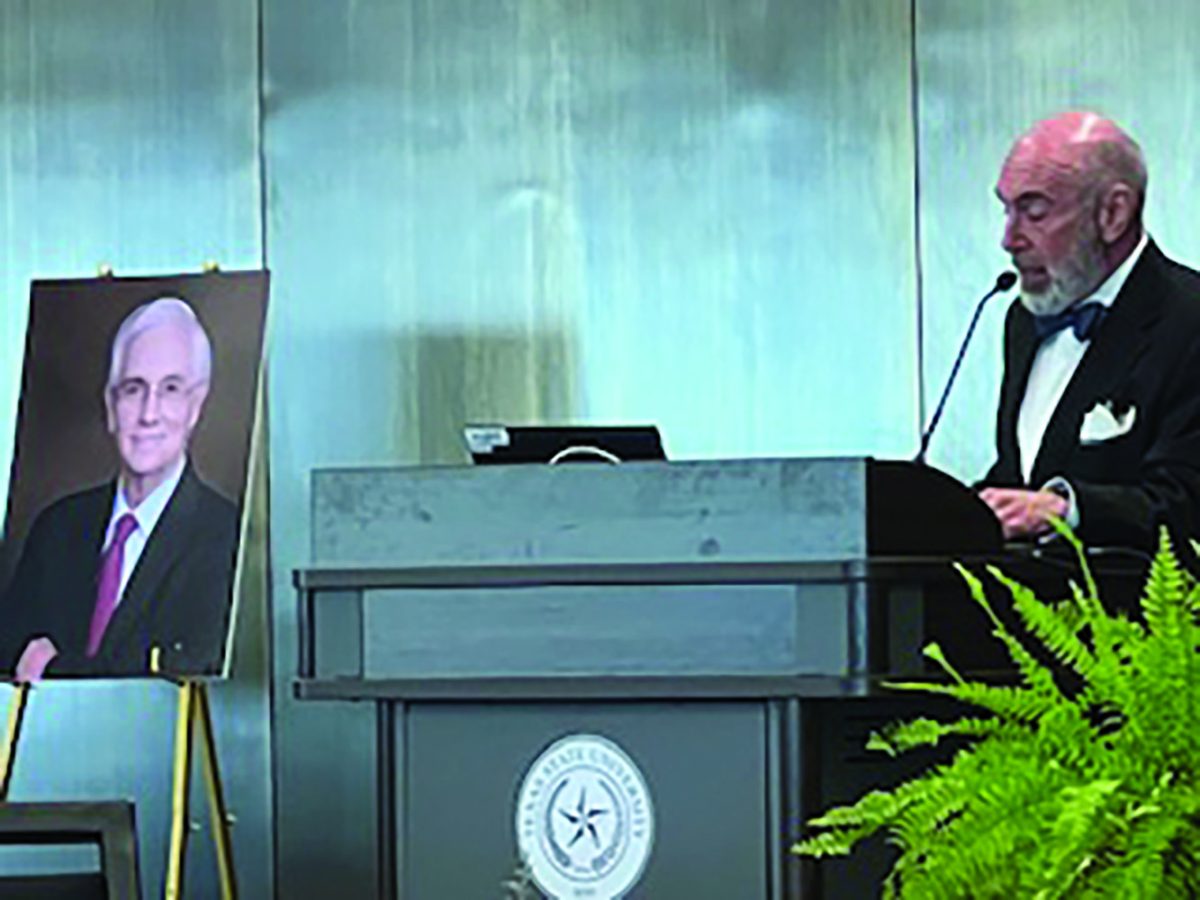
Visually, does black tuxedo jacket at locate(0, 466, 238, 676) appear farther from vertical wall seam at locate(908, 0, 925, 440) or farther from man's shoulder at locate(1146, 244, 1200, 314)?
man's shoulder at locate(1146, 244, 1200, 314)

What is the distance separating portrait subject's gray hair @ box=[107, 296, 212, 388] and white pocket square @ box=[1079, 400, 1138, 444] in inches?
76.6

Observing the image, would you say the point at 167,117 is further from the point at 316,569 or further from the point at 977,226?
the point at 316,569

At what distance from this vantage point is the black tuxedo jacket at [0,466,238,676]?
200 inches

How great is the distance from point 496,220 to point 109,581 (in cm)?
115

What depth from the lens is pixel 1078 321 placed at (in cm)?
400

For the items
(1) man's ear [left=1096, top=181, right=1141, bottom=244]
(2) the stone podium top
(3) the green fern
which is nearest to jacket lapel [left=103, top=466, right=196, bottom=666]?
(1) man's ear [left=1096, top=181, right=1141, bottom=244]

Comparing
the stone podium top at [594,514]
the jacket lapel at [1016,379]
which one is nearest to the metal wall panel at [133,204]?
the jacket lapel at [1016,379]

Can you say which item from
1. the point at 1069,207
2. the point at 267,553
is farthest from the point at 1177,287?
the point at 267,553

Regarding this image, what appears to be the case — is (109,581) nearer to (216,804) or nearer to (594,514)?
(216,804)

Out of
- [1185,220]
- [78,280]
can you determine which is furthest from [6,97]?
[1185,220]

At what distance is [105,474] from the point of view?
5.30 m

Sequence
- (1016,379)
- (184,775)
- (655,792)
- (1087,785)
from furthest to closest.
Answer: (184,775), (1016,379), (655,792), (1087,785)

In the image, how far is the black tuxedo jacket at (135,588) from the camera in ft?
16.7

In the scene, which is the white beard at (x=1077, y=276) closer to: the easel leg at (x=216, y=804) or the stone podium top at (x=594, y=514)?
the stone podium top at (x=594, y=514)
